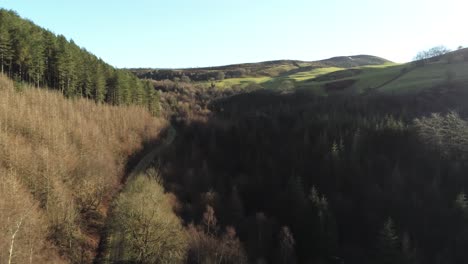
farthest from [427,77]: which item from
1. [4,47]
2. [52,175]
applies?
[4,47]

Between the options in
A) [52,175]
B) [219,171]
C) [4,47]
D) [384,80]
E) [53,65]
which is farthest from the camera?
[384,80]

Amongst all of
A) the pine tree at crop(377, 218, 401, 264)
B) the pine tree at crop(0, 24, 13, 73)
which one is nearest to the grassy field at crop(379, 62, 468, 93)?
the pine tree at crop(377, 218, 401, 264)

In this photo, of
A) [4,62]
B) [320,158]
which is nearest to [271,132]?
[320,158]

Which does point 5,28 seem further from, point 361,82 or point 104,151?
point 361,82

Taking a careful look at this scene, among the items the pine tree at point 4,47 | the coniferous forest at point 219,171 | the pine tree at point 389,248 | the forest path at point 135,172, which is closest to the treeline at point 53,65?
the pine tree at point 4,47

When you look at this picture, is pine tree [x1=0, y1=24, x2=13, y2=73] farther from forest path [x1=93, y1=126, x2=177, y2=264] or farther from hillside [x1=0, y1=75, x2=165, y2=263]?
forest path [x1=93, y1=126, x2=177, y2=264]

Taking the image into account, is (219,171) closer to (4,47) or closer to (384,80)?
(4,47)

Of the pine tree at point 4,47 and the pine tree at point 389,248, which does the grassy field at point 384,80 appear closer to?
the pine tree at point 389,248
